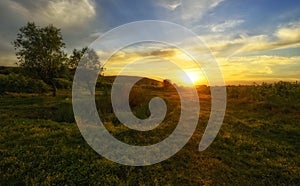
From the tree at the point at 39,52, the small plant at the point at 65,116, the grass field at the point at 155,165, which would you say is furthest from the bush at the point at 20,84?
the grass field at the point at 155,165

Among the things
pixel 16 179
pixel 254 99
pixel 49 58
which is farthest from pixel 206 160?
pixel 49 58

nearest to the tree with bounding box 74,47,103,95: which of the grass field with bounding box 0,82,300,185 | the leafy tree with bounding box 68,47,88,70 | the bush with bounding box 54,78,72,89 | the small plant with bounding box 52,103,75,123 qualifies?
the leafy tree with bounding box 68,47,88,70

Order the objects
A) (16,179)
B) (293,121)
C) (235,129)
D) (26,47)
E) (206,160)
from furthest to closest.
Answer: (26,47) → (293,121) → (235,129) → (206,160) → (16,179)

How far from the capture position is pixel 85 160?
32.3 ft

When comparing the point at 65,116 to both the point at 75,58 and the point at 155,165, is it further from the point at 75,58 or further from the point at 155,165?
the point at 75,58

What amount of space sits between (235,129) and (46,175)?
12.4 meters

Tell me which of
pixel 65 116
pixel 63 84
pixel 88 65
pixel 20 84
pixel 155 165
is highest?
pixel 88 65

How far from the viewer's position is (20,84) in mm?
45500

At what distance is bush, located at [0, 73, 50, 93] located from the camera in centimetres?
4375

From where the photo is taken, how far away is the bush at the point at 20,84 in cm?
4375

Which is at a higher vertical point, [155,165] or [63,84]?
[63,84]

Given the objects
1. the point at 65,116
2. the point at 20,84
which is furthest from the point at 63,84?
the point at 65,116

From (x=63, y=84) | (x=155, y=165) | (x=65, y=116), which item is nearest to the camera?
A: (x=155, y=165)

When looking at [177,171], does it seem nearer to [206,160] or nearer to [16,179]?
[206,160]
